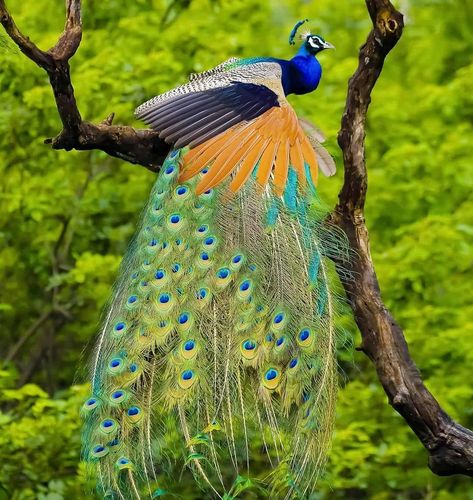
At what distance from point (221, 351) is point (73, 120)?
1034 mm

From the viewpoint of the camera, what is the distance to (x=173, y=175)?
540 centimetres

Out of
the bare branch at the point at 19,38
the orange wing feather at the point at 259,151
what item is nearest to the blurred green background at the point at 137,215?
the orange wing feather at the point at 259,151

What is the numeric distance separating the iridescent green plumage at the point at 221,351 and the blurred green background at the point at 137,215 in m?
1.49

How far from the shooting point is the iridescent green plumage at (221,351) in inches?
191

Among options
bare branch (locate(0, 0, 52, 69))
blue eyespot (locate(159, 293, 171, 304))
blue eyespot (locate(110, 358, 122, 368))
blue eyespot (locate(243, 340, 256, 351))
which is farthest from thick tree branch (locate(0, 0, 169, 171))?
blue eyespot (locate(243, 340, 256, 351))

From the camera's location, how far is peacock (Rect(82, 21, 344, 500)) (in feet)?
15.8

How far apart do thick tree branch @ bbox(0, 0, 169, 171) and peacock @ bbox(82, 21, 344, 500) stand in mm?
130

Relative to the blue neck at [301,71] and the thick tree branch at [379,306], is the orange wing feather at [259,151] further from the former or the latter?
the blue neck at [301,71]

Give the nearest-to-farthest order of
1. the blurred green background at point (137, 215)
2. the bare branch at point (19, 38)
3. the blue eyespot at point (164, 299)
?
the bare branch at point (19, 38), the blue eyespot at point (164, 299), the blurred green background at point (137, 215)

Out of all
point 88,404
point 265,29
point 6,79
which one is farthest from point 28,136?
point 88,404

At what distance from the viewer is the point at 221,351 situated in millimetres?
5012

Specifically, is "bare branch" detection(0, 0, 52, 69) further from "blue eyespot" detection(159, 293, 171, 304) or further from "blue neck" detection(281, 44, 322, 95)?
"blue neck" detection(281, 44, 322, 95)

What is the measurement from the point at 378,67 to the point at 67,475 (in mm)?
3386

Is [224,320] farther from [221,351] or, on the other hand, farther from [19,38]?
[19,38]
